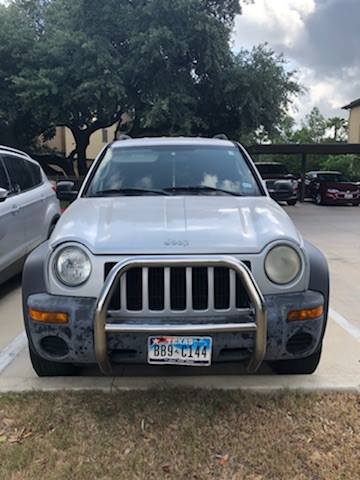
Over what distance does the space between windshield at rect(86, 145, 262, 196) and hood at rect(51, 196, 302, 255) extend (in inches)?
13.7

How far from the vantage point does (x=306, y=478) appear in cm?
243

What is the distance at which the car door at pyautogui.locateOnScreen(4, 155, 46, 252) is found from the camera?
5789 mm

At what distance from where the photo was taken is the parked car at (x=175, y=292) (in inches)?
106

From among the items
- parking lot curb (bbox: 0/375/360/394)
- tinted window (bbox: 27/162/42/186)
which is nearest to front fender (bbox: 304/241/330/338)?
parking lot curb (bbox: 0/375/360/394)

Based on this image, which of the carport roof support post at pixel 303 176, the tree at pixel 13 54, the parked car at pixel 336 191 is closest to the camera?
the tree at pixel 13 54

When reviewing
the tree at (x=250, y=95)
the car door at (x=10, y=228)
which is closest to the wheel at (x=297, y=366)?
the car door at (x=10, y=228)

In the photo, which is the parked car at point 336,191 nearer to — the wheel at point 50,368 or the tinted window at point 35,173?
the tinted window at point 35,173

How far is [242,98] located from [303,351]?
41.6ft

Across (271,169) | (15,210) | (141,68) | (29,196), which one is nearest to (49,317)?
(15,210)

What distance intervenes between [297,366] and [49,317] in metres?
1.79

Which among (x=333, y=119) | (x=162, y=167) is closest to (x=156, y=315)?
(x=162, y=167)

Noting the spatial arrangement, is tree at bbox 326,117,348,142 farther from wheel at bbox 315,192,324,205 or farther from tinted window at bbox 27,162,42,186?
tinted window at bbox 27,162,42,186

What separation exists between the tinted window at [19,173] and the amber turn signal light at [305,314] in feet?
13.2

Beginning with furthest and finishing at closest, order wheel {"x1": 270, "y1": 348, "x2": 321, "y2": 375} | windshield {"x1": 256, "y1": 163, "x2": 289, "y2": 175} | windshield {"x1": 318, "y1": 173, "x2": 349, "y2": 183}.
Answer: windshield {"x1": 318, "y1": 173, "x2": 349, "y2": 183} < windshield {"x1": 256, "y1": 163, "x2": 289, "y2": 175} < wheel {"x1": 270, "y1": 348, "x2": 321, "y2": 375}
